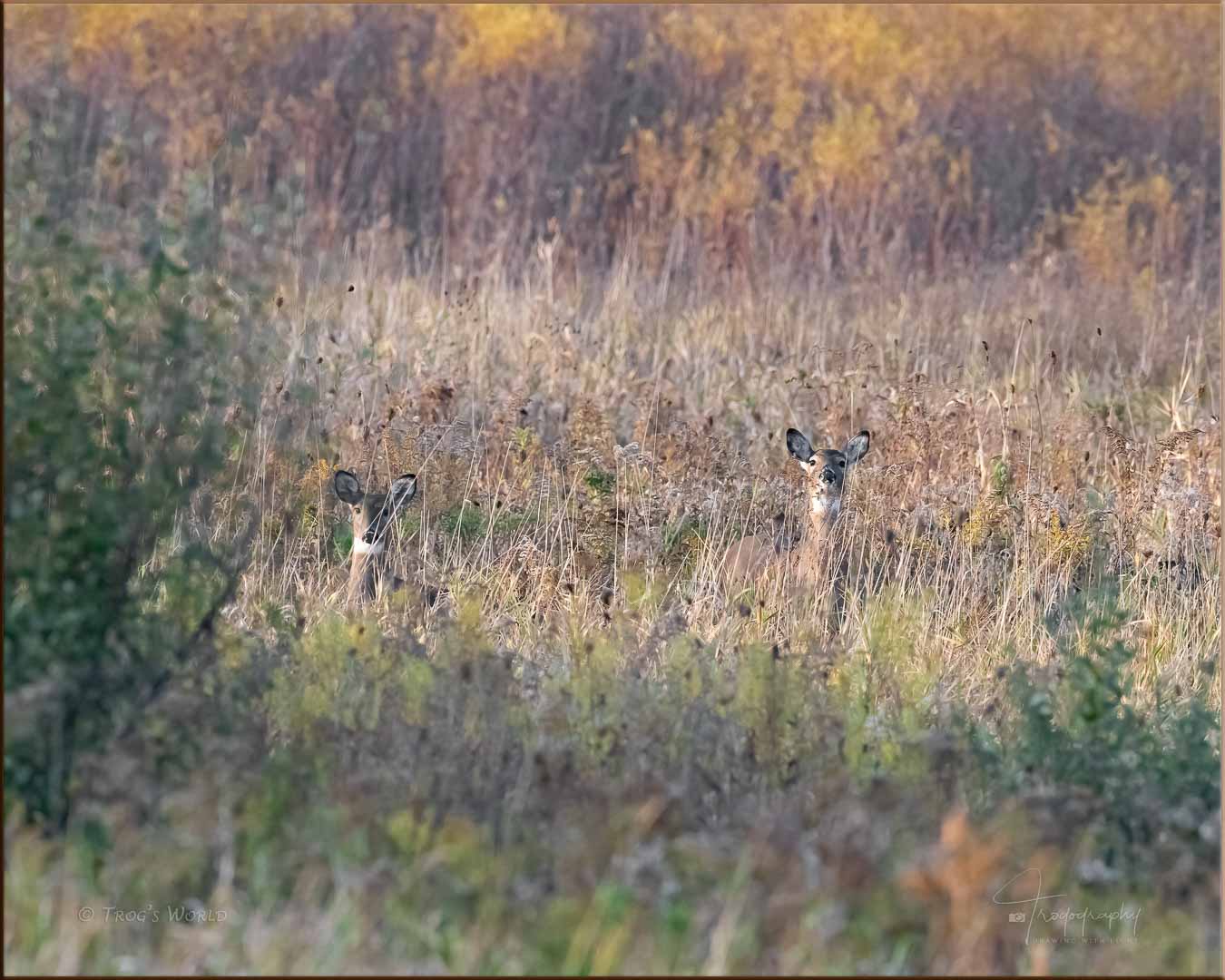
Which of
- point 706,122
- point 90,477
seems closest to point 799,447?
point 90,477

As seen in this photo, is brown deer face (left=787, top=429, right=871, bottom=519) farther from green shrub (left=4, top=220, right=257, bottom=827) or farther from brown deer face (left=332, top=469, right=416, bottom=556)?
green shrub (left=4, top=220, right=257, bottom=827)

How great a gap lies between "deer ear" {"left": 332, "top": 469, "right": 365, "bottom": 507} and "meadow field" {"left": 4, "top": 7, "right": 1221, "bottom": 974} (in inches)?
10.2

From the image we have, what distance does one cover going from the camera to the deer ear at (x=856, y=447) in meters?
8.77

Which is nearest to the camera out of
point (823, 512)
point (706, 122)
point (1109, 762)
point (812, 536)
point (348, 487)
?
point (1109, 762)

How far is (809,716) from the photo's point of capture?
5359 mm

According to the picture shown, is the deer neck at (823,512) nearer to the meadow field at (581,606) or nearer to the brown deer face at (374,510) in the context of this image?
the meadow field at (581,606)

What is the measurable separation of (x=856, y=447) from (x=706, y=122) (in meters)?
10.9

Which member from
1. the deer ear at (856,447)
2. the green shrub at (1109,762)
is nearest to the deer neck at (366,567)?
the deer ear at (856,447)

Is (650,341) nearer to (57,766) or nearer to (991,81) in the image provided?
(57,766)

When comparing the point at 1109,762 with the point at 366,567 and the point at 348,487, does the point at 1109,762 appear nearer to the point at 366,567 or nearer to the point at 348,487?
the point at 366,567

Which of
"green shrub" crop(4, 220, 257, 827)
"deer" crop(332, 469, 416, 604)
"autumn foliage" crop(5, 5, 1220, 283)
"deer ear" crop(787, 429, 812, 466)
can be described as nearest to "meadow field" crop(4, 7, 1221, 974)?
"green shrub" crop(4, 220, 257, 827)

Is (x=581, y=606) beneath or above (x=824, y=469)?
beneath

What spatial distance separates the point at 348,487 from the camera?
806 centimetres

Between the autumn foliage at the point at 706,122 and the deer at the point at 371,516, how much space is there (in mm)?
6299
